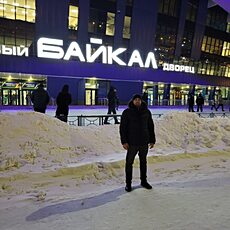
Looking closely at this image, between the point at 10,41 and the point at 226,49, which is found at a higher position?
the point at 226,49

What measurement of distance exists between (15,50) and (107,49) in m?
9.55

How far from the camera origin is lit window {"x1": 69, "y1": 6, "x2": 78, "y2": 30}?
2672 centimetres

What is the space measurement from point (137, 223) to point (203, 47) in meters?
40.5

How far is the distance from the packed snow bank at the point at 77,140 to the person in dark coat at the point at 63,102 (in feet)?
4.87

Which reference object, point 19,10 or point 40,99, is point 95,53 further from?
point 40,99

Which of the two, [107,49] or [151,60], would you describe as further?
[151,60]

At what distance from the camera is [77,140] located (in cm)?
754

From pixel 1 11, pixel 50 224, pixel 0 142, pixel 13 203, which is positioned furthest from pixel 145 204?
pixel 1 11

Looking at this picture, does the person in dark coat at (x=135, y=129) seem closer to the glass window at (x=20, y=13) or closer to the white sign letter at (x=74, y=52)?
the white sign letter at (x=74, y=52)

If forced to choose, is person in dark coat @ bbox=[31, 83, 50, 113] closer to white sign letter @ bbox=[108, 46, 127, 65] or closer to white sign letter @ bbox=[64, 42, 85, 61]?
white sign letter @ bbox=[64, 42, 85, 61]

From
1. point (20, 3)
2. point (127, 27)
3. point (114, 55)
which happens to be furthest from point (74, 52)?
point (127, 27)

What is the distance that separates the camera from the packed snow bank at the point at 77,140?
20.4 feet

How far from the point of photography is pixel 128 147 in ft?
14.9

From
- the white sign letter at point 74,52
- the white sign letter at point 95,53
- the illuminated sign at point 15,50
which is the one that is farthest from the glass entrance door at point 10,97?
the white sign letter at point 95,53
